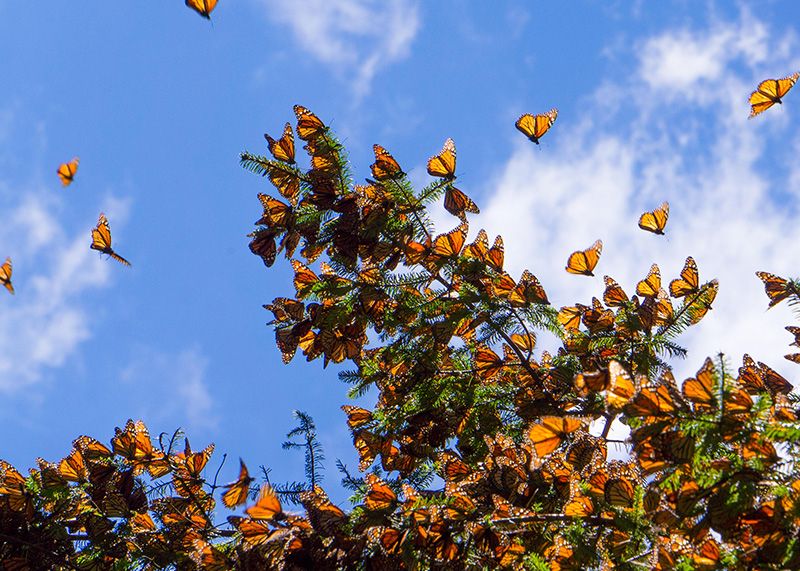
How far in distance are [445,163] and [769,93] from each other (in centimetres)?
170

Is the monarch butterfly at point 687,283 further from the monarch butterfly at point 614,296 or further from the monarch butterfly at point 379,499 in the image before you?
the monarch butterfly at point 379,499

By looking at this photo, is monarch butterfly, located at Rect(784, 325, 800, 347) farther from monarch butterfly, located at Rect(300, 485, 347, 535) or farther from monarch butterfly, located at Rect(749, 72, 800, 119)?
monarch butterfly, located at Rect(300, 485, 347, 535)

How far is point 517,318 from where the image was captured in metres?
2.96

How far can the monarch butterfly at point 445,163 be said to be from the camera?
108 inches

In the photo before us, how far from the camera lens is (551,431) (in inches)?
72.5

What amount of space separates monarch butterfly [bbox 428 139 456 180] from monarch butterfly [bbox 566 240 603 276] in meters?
0.70

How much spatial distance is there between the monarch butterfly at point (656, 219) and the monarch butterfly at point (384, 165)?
1220mm

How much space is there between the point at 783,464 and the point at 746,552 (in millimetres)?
226

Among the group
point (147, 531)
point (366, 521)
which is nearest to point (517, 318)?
point (366, 521)

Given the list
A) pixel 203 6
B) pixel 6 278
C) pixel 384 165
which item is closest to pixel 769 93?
pixel 384 165

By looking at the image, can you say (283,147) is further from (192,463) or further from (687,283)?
(687,283)

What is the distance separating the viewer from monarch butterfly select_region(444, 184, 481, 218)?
2.86m

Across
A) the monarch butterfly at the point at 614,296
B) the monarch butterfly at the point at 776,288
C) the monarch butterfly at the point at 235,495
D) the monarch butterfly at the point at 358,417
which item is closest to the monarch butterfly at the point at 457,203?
the monarch butterfly at the point at 614,296

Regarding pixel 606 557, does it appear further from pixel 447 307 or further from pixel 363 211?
pixel 363 211
